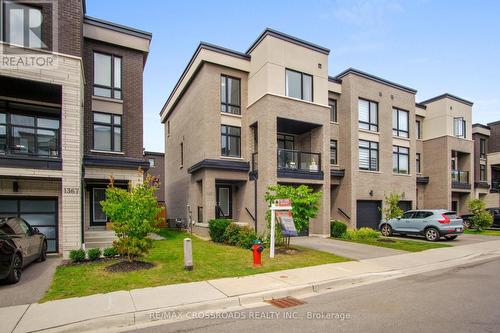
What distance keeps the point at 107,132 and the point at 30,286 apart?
30.4 ft

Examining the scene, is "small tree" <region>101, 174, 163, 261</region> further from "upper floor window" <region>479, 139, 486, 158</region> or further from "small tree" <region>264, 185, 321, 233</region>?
"upper floor window" <region>479, 139, 486, 158</region>

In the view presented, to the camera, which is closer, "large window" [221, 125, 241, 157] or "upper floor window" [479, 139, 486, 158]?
"large window" [221, 125, 241, 157]

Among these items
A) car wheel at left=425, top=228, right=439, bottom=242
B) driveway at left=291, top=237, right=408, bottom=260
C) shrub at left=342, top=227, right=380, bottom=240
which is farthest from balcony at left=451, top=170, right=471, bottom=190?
driveway at left=291, top=237, right=408, bottom=260

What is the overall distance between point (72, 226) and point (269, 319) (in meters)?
8.89

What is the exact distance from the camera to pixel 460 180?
2777 cm

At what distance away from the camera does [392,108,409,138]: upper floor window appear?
23938 millimetres

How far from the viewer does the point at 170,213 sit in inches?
1052

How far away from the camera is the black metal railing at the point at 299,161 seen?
57.9 ft

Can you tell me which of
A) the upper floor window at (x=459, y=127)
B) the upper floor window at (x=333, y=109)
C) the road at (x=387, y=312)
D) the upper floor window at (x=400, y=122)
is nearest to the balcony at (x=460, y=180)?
the upper floor window at (x=459, y=127)

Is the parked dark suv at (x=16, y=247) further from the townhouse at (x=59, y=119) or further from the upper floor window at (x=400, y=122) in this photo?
the upper floor window at (x=400, y=122)

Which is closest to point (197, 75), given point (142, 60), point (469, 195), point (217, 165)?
point (142, 60)

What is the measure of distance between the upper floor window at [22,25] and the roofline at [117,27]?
301 centimetres

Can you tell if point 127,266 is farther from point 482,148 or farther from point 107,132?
point 482,148

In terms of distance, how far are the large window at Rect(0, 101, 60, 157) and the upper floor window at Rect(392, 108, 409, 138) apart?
2137 cm
